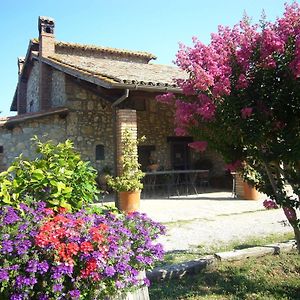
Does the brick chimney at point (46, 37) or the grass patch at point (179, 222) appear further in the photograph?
the brick chimney at point (46, 37)

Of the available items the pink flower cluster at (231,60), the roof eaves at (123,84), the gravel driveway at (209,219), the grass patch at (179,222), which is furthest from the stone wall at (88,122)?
the pink flower cluster at (231,60)

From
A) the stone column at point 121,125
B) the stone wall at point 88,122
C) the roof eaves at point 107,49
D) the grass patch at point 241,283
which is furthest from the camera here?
the roof eaves at point 107,49

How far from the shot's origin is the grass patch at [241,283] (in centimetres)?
330

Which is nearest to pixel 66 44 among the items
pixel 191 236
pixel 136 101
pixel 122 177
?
pixel 136 101

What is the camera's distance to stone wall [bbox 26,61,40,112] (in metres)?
14.8

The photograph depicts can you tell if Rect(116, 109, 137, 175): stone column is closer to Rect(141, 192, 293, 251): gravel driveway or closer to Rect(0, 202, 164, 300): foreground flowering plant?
Rect(141, 192, 293, 251): gravel driveway

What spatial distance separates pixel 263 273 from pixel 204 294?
0.91 metres

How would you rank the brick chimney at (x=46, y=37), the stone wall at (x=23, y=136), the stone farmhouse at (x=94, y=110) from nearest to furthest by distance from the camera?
the stone farmhouse at (x=94, y=110), the stone wall at (x=23, y=136), the brick chimney at (x=46, y=37)

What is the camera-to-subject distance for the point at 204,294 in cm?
335

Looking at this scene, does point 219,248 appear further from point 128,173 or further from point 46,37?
point 46,37

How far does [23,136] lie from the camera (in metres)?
10.5

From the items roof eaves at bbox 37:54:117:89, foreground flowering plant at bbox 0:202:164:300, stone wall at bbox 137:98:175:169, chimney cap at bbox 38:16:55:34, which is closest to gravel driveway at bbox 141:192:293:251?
foreground flowering plant at bbox 0:202:164:300

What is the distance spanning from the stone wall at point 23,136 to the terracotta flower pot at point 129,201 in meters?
3.73

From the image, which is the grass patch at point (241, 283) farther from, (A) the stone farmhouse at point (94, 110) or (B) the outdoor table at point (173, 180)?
(B) the outdoor table at point (173, 180)
